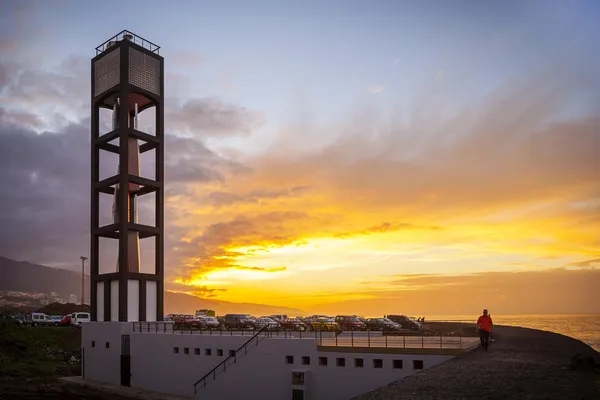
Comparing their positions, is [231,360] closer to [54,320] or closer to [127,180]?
[127,180]

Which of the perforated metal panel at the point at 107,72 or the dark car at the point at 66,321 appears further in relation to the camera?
the dark car at the point at 66,321

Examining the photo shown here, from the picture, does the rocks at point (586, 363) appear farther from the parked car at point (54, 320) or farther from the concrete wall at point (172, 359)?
the parked car at point (54, 320)

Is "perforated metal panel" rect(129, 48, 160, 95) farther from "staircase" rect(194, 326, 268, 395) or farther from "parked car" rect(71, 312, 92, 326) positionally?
"parked car" rect(71, 312, 92, 326)

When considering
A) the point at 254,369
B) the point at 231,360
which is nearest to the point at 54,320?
the point at 231,360

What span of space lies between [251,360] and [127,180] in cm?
2206

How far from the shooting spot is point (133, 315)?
161 feet

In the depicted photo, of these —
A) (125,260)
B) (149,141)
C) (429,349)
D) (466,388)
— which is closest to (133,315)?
(125,260)

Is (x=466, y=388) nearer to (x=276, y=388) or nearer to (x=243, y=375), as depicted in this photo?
(x=276, y=388)

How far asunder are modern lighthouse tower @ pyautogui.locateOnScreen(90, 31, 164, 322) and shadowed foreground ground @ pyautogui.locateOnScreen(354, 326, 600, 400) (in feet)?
103

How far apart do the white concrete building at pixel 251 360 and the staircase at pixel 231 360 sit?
61mm

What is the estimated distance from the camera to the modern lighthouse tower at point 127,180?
49.5m

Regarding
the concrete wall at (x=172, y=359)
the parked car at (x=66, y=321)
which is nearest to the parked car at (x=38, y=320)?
the parked car at (x=66, y=321)

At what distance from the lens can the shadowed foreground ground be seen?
18.7 m

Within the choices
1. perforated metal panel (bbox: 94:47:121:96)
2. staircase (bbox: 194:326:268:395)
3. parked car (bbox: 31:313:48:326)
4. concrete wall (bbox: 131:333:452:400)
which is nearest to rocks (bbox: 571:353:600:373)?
concrete wall (bbox: 131:333:452:400)
